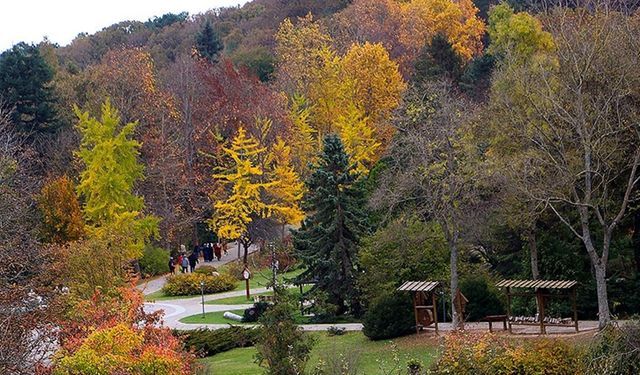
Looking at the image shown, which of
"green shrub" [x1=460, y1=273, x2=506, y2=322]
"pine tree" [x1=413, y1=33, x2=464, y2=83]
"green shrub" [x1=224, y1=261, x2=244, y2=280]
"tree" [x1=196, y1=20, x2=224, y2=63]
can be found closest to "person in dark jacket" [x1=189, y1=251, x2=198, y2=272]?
"green shrub" [x1=224, y1=261, x2=244, y2=280]

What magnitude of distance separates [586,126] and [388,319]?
901 cm

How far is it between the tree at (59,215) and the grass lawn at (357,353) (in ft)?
58.1

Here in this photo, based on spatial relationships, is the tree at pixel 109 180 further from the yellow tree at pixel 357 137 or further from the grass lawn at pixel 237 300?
the yellow tree at pixel 357 137

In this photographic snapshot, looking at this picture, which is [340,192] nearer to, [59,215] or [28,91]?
[59,215]

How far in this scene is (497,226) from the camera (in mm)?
34031

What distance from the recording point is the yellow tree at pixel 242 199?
53219mm

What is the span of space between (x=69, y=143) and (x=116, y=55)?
12.4m

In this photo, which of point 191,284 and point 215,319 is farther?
point 191,284

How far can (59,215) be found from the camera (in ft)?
159

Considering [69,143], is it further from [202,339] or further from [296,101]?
[202,339]

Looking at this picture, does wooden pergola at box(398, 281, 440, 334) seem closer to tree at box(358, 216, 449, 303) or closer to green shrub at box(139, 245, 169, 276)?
tree at box(358, 216, 449, 303)

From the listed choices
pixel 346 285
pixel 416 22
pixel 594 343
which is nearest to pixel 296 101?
pixel 416 22

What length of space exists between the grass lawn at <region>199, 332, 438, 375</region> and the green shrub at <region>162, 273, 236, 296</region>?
1524cm

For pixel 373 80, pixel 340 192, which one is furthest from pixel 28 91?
pixel 340 192
